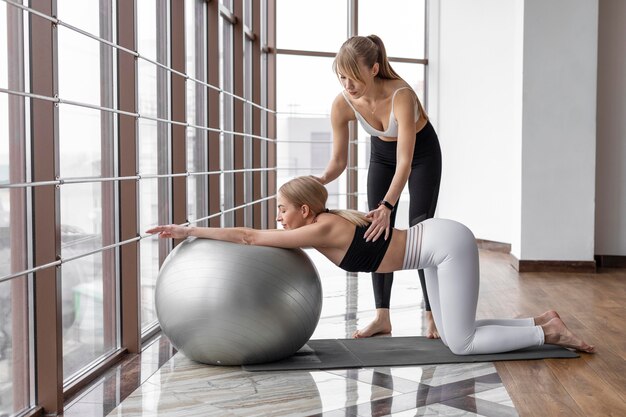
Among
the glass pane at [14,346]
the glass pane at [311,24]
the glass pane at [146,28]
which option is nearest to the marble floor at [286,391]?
the glass pane at [14,346]

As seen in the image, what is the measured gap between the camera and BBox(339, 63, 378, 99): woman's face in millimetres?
2904

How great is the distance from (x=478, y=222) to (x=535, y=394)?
473cm

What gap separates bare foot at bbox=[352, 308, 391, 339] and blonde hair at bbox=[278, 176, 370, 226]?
0.72 meters

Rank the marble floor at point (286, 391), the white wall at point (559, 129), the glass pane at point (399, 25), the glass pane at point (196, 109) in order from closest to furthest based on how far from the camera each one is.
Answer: the marble floor at point (286, 391) → the glass pane at point (196, 109) → the white wall at point (559, 129) → the glass pane at point (399, 25)

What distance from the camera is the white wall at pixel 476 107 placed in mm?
6785

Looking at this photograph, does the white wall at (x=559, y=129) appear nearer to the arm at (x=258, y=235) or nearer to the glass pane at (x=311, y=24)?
the glass pane at (x=311, y=24)

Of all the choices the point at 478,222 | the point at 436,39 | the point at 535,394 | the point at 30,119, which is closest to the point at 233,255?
the point at 30,119

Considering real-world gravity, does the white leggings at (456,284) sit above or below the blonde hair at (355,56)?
below

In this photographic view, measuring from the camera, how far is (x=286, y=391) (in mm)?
2469

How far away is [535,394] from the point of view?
2.47 m

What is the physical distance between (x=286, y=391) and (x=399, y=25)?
563cm

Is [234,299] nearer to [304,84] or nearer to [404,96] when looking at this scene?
[404,96]

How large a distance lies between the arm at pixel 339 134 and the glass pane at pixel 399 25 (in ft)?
14.5

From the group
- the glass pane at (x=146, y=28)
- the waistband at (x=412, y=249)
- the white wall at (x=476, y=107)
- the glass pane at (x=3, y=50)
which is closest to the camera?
A: the glass pane at (x=3, y=50)
